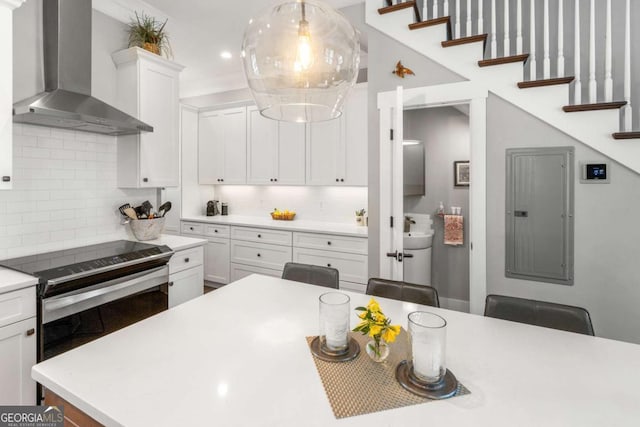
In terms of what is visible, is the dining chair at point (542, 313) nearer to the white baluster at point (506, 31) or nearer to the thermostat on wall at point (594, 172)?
the thermostat on wall at point (594, 172)

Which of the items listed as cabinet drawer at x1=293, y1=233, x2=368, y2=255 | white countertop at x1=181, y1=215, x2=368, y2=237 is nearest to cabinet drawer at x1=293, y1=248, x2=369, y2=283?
cabinet drawer at x1=293, y1=233, x2=368, y2=255

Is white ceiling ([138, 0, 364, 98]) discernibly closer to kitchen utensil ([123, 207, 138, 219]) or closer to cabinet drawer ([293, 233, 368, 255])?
kitchen utensil ([123, 207, 138, 219])

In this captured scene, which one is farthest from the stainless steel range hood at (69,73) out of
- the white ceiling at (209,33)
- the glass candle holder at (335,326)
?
the glass candle holder at (335,326)

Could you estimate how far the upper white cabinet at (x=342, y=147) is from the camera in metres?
3.48

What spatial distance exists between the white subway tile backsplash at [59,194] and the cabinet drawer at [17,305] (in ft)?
2.40

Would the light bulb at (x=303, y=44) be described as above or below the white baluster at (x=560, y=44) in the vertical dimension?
below

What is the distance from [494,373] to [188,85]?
208 inches

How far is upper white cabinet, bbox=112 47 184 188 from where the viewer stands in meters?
2.78

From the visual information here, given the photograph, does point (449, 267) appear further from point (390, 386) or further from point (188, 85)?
point (188, 85)

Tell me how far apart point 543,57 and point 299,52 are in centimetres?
239

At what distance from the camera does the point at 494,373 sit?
3.43 feet

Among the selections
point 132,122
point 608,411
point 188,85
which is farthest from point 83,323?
point 188,85

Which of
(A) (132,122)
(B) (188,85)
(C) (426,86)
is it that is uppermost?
(B) (188,85)

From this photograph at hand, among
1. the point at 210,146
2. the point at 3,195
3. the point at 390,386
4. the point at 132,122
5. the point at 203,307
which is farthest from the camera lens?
the point at 210,146
